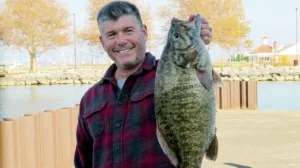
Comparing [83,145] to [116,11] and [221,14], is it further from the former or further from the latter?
[221,14]

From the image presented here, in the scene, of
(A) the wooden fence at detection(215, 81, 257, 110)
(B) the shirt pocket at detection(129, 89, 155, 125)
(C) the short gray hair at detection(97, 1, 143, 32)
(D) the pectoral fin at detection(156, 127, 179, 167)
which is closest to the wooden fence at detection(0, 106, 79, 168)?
(B) the shirt pocket at detection(129, 89, 155, 125)

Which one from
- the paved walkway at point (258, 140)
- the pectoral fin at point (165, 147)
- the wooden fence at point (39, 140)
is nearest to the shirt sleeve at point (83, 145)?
the pectoral fin at point (165, 147)

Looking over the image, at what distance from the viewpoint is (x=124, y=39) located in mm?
3332

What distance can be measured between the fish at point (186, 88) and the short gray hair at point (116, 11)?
2.11ft

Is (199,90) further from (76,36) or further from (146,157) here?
(76,36)

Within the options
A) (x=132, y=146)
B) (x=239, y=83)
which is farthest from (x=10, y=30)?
(x=132, y=146)

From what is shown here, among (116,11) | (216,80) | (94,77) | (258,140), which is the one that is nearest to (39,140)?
(116,11)

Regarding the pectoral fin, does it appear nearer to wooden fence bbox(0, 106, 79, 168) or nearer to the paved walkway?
wooden fence bbox(0, 106, 79, 168)

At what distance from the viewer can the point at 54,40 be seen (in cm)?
7238

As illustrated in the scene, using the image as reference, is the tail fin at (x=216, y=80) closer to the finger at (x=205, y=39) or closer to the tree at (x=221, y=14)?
the finger at (x=205, y=39)

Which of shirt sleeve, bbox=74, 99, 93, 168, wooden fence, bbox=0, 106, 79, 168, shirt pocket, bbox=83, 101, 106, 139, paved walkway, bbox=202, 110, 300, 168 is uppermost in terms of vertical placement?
shirt pocket, bbox=83, 101, 106, 139

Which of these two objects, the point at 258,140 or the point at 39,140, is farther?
the point at 258,140

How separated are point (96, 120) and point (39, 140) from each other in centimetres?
578

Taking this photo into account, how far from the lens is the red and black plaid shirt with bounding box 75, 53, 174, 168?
3.47 meters
